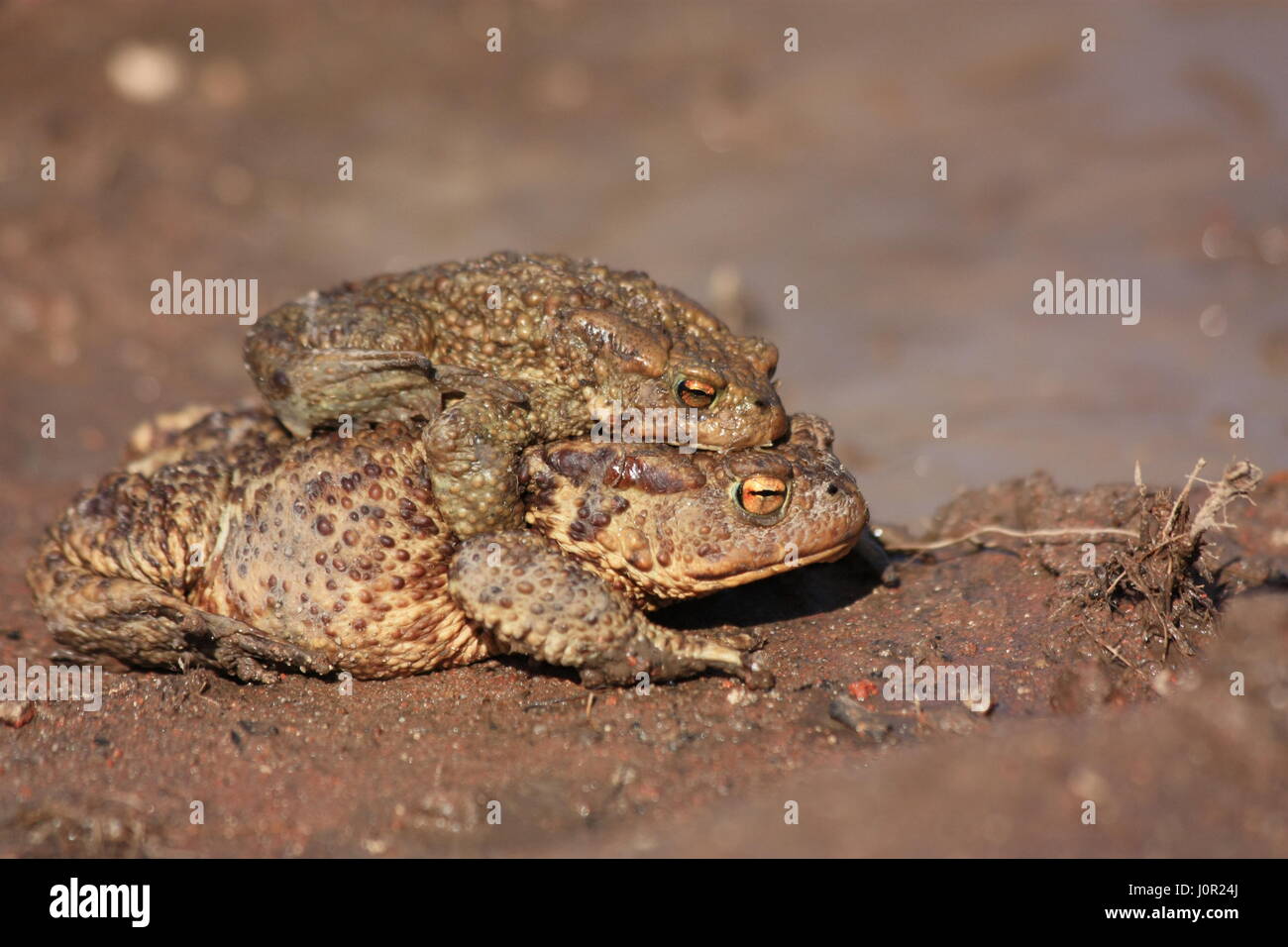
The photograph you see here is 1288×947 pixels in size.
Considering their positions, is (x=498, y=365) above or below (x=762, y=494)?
above

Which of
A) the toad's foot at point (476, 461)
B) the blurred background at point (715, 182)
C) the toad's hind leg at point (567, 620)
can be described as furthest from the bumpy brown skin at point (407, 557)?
the blurred background at point (715, 182)

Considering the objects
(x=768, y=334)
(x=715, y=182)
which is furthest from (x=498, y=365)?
(x=715, y=182)

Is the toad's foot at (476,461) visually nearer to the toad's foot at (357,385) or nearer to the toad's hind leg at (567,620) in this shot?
the toad's hind leg at (567,620)

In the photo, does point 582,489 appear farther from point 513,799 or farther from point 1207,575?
point 1207,575

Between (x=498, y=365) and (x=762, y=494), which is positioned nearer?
(x=762, y=494)

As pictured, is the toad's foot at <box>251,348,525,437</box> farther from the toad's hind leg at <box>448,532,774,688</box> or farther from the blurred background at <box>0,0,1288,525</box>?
the blurred background at <box>0,0,1288,525</box>

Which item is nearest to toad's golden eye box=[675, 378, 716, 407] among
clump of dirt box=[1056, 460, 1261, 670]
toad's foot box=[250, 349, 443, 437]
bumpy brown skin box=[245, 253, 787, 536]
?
bumpy brown skin box=[245, 253, 787, 536]

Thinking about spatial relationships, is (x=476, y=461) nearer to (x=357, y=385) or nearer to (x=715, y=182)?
(x=357, y=385)
